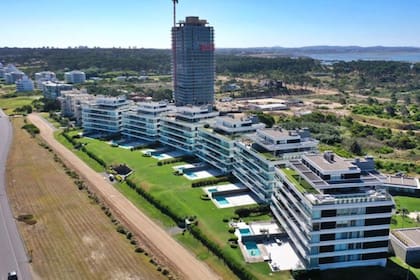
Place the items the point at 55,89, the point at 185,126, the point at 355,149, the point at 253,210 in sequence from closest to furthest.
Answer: the point at 253,210, the point at 185,126, the point at 355,149, the point at 55,89

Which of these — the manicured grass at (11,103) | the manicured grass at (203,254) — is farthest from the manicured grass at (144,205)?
the manicured grass at (11,103)

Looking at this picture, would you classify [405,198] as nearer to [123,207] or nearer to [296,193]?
[296,193]

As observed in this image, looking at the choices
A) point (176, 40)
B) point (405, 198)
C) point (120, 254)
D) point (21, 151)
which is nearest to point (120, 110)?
point (21, 151)

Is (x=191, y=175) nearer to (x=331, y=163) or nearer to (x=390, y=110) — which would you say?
(x=331, y=163)

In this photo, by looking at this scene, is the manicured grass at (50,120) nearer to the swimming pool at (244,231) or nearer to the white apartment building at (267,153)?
the white apartment building at (267,153)

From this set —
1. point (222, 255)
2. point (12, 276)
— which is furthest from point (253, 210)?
point (12, 276)
